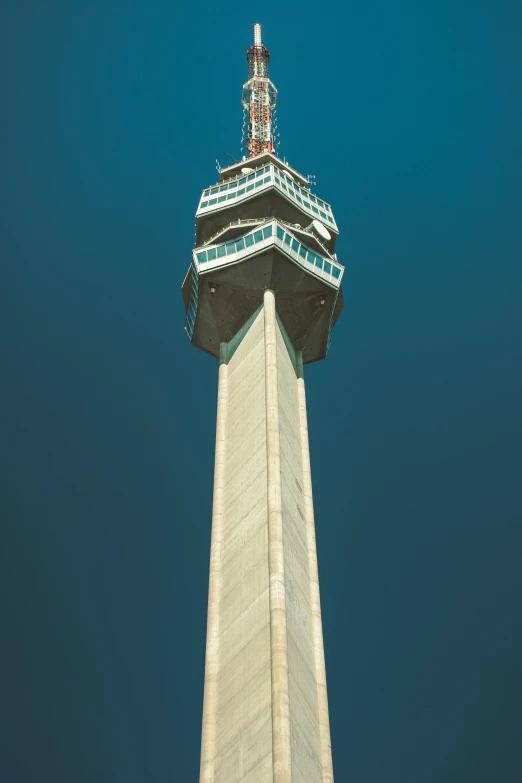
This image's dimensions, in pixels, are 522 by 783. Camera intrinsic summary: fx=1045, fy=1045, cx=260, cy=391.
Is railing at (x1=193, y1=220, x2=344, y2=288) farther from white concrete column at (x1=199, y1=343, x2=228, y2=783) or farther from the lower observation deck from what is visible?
white concrete column at (x1=199, y1=343, x2=228, y2=783)

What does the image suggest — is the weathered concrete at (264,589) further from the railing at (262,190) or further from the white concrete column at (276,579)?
the railing at (262,190)

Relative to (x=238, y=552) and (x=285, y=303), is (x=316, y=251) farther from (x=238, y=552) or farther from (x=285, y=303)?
(x=238, y=552)

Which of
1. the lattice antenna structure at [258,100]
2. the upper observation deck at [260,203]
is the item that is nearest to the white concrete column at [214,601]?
the upper observation deck at [260,203]

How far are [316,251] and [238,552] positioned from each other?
70.9 feet

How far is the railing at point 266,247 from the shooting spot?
2334 inches

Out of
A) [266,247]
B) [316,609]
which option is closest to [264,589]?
[316,609]

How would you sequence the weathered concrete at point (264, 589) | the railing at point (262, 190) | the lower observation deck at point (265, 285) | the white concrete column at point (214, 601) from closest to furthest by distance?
the weathered concrete at point (264, 589)
the white concrete column at point (214, 601)
the lower observation deck at point (265, 285)
the railing at point (262, 190)

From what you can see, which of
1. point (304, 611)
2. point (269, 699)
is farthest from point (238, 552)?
point (269, 699)

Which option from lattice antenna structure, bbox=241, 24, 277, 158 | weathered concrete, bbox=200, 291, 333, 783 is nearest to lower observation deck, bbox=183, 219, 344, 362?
weathered concrete, bbox=200, 291, 333, 783

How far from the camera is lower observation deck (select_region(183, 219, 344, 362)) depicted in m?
59.2

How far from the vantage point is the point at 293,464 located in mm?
51656

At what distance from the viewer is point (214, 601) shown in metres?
47.2

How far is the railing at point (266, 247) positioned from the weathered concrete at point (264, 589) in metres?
3.29

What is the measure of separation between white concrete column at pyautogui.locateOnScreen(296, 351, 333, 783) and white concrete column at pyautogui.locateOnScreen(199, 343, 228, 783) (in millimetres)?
4149
